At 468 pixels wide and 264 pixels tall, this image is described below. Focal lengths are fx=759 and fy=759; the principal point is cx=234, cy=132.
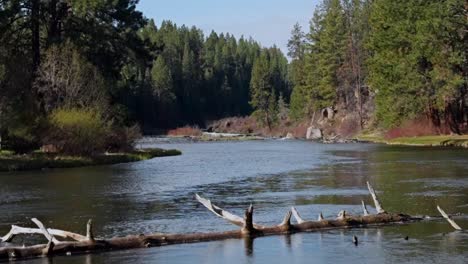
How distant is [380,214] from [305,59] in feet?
391

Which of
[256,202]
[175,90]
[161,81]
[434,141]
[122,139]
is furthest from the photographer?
[175,90]

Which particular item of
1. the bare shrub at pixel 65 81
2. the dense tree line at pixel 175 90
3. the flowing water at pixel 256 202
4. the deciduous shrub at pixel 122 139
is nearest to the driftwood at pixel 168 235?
the flowing water at pixel 256 202

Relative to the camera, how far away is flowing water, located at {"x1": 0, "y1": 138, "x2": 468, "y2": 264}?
17.4m

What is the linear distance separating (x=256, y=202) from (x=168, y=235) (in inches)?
394

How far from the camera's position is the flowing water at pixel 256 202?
57.2 feet

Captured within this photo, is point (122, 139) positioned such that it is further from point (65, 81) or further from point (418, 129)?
point (418, 129)

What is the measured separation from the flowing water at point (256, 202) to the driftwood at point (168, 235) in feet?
0.78

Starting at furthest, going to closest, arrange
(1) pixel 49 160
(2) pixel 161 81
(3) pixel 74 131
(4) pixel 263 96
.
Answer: (2) pixel 161 81 < (4) pixel 263 96 < (3) pixel 74 131 < (1) pixel 49 160

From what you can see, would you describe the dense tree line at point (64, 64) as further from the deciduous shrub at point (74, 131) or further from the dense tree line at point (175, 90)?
the dense tree line at point (175, 90)

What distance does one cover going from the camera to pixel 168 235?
18500 mm

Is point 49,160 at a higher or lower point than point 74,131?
lower

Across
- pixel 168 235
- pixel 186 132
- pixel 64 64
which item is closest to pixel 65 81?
pixel 64 64

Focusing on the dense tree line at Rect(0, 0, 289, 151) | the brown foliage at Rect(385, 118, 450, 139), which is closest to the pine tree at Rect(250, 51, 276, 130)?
the brown foliage at Rect(385, 118, 450, 139)

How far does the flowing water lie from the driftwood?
0.24 metres
